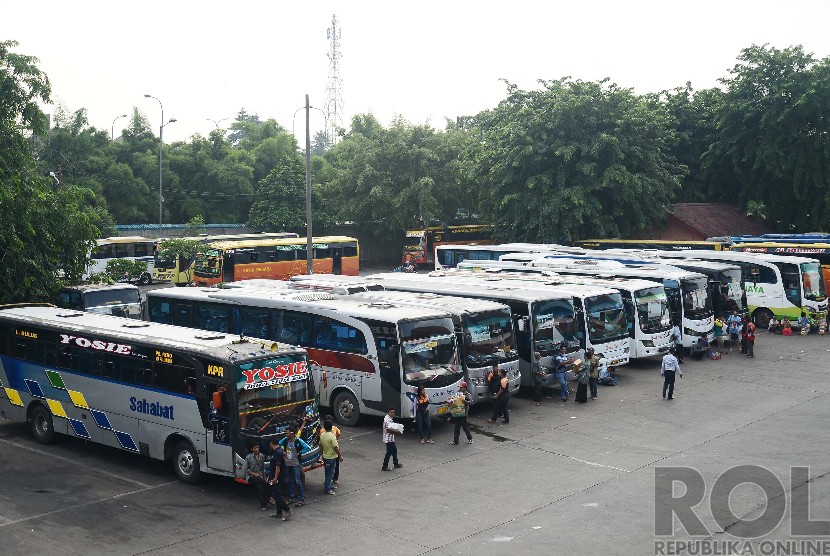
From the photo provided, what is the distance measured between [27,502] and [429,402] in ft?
26.5

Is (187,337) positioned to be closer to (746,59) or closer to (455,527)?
(455,527)

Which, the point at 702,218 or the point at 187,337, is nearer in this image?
the point at 187,337

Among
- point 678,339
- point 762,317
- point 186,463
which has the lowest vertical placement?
point 186,463

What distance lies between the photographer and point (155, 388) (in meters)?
16.7

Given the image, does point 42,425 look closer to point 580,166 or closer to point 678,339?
point 678,339

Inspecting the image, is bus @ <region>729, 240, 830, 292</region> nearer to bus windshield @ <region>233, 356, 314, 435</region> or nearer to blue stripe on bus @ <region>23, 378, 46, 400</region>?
bus windshield @ <region>233, 356, 314, 435</region>

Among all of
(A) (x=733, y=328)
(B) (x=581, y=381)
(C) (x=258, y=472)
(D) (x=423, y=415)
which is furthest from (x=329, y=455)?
(A) (x=733, y=328)

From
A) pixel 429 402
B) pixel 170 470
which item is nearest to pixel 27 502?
pixel 170 470

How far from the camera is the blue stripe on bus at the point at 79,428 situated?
18.1 meters

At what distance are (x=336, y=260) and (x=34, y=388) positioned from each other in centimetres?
3232

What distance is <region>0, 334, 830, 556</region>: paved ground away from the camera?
13.5m

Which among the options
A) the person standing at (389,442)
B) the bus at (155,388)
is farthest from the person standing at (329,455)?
the person standing at (389,442)

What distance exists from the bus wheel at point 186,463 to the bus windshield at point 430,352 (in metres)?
5.03

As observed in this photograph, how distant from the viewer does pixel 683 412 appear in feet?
71.1
